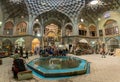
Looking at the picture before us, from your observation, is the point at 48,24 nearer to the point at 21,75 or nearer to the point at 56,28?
the point at 56,28

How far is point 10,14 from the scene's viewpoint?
2278 cm

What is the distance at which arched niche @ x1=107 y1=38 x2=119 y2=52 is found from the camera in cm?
2125

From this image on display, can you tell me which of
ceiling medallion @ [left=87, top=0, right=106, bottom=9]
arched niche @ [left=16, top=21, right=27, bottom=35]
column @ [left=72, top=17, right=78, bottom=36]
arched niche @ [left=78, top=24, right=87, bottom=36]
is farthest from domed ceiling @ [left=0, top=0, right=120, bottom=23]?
arched niche @ [left=78, top=24, right=87, bottom=36]

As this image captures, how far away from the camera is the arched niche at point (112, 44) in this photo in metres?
21.3

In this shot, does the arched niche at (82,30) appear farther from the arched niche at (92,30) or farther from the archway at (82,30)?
the arched niche at (92,30)

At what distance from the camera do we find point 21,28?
2288 centimetres

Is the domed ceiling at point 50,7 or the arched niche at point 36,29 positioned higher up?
the domed ceiling at point 50,7

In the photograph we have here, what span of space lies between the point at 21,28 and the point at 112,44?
58.9 ft

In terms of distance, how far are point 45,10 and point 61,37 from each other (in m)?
6.65

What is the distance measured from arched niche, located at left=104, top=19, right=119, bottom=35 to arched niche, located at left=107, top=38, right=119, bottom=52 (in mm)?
1358

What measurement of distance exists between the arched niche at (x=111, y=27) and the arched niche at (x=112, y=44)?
136cm

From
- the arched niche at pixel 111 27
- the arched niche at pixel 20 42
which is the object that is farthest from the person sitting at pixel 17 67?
the arched niche at pixel 111 27

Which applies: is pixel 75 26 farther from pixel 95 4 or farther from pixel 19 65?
pixel 19 65

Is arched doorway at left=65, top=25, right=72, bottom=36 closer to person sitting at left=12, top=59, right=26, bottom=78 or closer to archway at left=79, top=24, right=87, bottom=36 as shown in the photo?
archway at left=79, top=24, right=87, bottom=36
